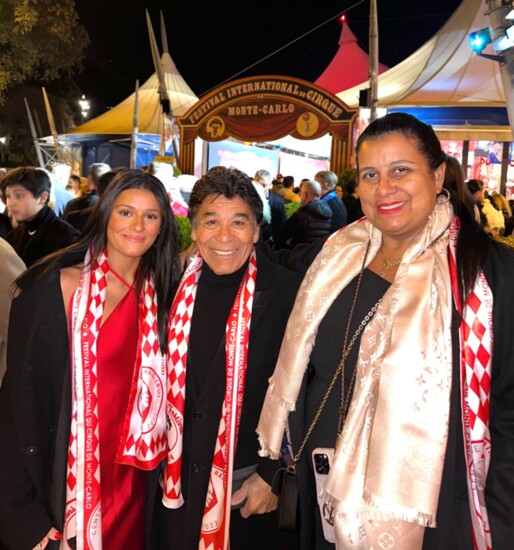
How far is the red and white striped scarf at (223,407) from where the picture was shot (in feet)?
7.02

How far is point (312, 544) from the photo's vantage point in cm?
205

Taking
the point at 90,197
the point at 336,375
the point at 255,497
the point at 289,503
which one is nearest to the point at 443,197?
the point at 336,375

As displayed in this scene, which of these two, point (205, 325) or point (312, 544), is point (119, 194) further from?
point (312, 544)

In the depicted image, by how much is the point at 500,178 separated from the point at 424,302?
11156 mm

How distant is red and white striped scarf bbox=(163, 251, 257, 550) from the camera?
7.02 feet

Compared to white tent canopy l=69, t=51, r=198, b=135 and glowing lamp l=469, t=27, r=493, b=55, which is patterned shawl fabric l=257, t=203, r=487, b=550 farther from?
white tent canopy l=69, t=51, r=198, b=135

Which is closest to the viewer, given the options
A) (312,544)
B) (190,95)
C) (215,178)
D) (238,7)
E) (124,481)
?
(312,544)

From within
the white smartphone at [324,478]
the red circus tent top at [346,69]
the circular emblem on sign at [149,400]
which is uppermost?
the red circus tent top at [346,69]

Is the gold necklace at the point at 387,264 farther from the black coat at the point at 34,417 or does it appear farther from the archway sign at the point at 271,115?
the archway sign at the point at 271,115

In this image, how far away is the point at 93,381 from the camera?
2.13 m

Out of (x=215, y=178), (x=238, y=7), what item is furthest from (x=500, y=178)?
(x=238, y=7)

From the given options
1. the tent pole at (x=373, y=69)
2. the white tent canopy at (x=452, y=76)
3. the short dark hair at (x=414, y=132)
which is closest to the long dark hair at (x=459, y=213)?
the short dark hair at (x=414, y=132)

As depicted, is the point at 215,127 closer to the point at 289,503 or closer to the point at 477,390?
the point at 289,503

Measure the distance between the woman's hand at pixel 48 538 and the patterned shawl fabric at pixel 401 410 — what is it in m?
1.05
